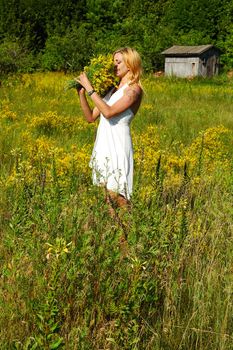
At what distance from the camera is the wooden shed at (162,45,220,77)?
28.7m

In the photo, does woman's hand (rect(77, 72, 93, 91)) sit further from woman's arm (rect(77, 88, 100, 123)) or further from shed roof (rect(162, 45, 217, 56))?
shed roof (rect(162, 45, 217, 56))

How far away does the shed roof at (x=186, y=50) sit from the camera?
28.5m

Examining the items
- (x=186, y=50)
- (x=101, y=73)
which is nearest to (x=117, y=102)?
(x=101, y=73)

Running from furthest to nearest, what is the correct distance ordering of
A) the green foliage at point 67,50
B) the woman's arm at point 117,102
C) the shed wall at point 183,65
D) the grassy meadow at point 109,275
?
the shed wall at point 183,65 → the green foliage at point 67,50 → the woman's arm at point 117,102 → the grassy meadow at point 109,275

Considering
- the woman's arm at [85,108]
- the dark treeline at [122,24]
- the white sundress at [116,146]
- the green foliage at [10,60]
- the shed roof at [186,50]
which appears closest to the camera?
the white sundress at [116,146]

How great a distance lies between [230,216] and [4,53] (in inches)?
654

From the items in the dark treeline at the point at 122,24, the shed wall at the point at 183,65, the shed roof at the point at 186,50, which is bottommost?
the shed wall at the point at 183,65

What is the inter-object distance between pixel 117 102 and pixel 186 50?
25.5m

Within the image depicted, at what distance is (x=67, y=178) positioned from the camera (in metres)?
4.23

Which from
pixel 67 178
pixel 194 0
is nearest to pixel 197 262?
pixel 67 178

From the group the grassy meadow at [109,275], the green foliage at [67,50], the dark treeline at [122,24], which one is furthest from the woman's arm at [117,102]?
the dark treeline at [122,24]

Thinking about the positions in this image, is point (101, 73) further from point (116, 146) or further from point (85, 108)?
point (116, 146)

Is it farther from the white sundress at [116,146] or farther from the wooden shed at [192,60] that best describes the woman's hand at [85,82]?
the wooden shed at [192,60]

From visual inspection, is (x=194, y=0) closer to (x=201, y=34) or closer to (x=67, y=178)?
(x=201, y=34)
